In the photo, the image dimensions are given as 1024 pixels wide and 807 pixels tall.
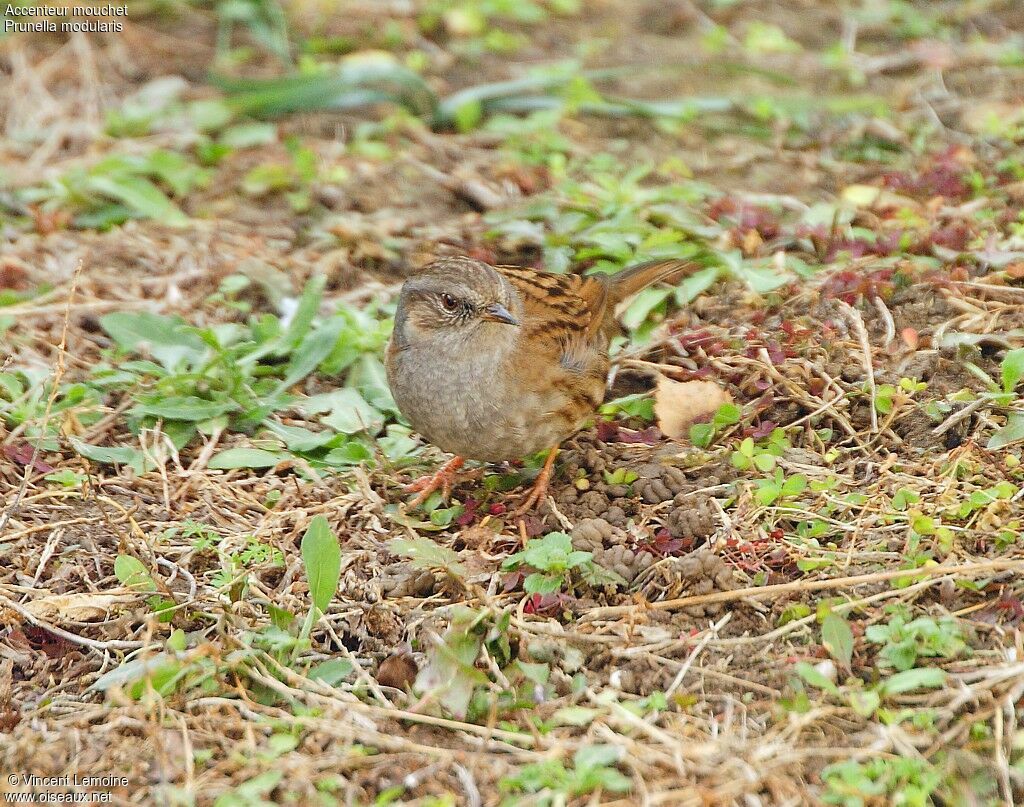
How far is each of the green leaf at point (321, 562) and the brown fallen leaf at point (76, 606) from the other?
2.14 ft

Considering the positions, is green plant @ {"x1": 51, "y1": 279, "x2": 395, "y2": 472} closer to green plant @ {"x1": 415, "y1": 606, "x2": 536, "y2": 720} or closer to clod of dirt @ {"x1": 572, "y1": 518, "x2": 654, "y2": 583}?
clod of dirt @ {"x1": 572, "y1": 518, "x2": 654, "y2": 583}

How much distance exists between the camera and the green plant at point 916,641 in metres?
3.76

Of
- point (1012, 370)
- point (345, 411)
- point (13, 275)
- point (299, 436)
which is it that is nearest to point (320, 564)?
point (299, 436)

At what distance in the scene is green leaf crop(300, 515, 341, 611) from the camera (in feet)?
13.7

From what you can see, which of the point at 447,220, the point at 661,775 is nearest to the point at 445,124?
the point at 447,220

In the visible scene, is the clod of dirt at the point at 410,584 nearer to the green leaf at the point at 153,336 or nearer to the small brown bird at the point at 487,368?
the small brown bird at the point at 487,368

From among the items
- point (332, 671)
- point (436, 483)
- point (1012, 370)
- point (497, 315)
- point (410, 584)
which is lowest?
point (436, 483)

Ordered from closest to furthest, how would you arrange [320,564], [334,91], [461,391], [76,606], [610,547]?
[320,564], [76,606], [610,547], [461,391], [334,91]

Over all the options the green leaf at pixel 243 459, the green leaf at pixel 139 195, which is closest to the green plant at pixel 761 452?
the green leaf at pixel 243 459

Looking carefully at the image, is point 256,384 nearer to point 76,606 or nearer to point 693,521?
point 76,606

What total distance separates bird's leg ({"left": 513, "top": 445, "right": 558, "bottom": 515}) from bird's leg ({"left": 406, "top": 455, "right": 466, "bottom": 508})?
33 cm

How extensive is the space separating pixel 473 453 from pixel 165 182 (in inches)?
132

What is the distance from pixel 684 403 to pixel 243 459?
1837 mm

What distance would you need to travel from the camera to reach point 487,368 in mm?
4848
